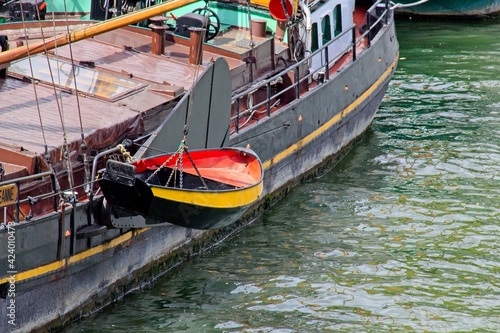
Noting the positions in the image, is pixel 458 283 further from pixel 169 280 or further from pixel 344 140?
pixel 344 140

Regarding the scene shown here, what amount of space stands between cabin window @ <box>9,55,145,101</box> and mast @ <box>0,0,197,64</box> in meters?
0.60

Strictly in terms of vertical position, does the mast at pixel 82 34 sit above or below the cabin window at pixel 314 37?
above

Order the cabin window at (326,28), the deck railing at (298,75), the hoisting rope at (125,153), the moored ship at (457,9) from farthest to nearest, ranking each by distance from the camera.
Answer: the moored ship at (457,9) → the cabin window at (326,28) → the deck railing at (298,75) → the hoisting rope at (125,153)

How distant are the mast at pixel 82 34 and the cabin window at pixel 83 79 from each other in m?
0.60

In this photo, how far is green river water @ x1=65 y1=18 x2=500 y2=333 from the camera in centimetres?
1171

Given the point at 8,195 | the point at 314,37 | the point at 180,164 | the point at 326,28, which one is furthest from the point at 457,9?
the point at 8,195

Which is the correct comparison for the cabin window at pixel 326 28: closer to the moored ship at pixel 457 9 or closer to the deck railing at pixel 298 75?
the deck railing at pixel 298 75

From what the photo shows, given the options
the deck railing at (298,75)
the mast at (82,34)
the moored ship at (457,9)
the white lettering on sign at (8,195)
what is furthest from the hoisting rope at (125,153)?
the moored ship at (457,9)

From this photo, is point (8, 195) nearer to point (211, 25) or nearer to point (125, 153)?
point (125, 153)

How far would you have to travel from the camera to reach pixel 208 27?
15.6 metres

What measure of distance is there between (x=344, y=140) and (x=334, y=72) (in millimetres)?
1313

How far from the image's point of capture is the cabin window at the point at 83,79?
13086 millimetres

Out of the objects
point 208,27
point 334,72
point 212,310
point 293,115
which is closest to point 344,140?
point 334,72

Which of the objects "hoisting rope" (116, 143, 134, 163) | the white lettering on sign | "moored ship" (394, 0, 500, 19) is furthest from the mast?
"moored ship" (394, 0, 500, 19)
